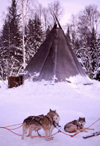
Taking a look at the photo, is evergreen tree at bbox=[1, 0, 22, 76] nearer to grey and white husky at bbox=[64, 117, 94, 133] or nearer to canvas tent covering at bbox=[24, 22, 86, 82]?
canvas tent covering at bbox=[24, 22, 86, 82]

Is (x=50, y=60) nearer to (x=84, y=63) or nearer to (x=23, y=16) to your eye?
(x=23, y=16)

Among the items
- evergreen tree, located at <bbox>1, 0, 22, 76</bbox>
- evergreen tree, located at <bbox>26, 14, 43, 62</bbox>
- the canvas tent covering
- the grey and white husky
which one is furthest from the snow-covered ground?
evergreen tree, located at <bbox>26, 14, 43, 62</bbox>

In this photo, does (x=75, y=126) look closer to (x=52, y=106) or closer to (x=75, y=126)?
(x=75, y=126)

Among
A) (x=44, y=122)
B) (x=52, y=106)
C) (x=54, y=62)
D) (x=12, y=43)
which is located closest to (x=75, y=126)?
(x=44, y=122)

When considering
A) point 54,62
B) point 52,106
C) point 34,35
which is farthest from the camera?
point 34,35

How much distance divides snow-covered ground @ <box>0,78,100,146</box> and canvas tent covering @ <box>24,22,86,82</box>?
0.79m

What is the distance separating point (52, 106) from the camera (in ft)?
24.3

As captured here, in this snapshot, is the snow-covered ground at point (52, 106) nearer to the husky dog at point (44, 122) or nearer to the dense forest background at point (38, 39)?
the husky dog at point (44, 122)

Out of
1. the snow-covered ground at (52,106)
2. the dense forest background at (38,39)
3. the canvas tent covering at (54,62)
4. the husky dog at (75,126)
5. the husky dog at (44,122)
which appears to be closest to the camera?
the husky dog at (44,122)

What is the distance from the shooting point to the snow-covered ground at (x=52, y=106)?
3.61 m

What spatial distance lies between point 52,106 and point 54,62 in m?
4.64

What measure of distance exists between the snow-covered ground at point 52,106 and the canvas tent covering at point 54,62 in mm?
792

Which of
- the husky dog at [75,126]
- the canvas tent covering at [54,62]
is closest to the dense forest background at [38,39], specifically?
the canvas tent covering at [54,62]

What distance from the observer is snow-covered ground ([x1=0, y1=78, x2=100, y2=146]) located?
142 inches
